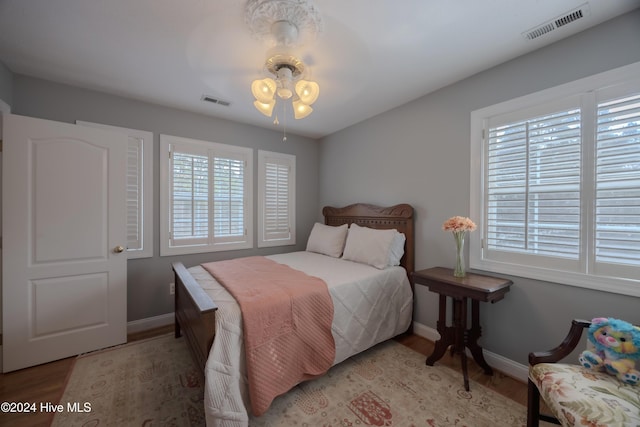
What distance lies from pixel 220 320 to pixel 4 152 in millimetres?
2294

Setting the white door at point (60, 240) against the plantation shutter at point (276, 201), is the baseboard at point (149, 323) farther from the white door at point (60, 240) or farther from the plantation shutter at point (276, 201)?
the plantation shutter at point (276, 201)

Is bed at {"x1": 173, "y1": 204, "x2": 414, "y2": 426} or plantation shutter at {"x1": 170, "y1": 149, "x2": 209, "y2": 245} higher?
plantation shutter at {"x1": 170, "y1": 149, "x2": 209, "y2": 245}

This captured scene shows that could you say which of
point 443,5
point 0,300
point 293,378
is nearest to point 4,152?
point 0,300

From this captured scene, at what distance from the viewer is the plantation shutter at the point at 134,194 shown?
2.77m

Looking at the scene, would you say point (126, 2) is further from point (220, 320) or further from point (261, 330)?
point (261, 330)

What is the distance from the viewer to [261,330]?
62.7 inches

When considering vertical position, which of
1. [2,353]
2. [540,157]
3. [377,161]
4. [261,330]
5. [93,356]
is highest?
[377,161]

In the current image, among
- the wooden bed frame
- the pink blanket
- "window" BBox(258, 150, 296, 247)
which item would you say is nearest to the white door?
the wooden bed frame

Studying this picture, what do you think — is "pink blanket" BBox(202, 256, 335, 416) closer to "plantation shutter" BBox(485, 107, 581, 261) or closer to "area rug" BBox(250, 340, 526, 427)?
"area rug" BBox(250, 340, 526, 427)

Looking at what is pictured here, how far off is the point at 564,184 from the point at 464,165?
0.72 m

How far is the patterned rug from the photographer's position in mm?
1596

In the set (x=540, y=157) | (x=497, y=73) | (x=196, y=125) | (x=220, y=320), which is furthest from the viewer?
(x=196, y=125)

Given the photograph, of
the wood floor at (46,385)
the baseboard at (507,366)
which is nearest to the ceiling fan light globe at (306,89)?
the wood floor at (46,385)

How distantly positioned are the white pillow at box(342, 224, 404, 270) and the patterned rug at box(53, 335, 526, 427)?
92 centimetres
